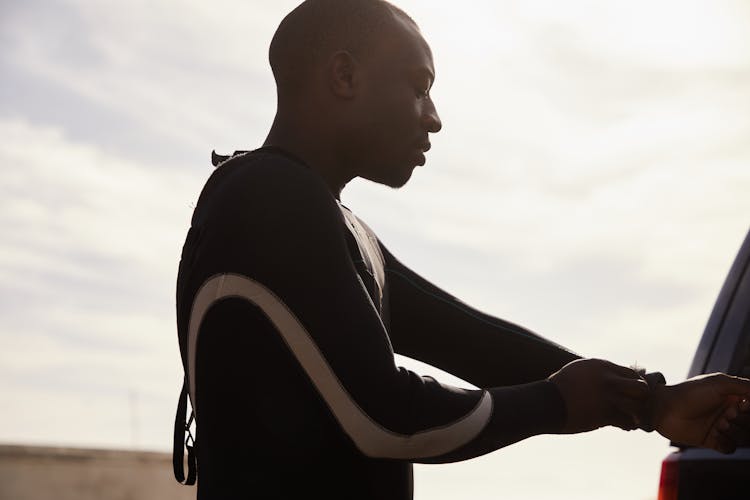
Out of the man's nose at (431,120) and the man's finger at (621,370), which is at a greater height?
the man's nose at (431,120)

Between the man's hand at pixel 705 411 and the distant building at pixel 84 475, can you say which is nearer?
the man's hand at pixel 705 411

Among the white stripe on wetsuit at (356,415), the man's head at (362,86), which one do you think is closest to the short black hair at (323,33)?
the man's head at (362,86)

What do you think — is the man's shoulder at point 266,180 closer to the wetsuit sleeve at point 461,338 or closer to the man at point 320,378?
the man at point 320,378

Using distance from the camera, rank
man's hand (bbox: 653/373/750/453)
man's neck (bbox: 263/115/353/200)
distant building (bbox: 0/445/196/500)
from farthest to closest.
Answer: distant building (bbox: 0/445/196/500) → man's neck (bbox: 263/115/353/200) → man's hand (bbox: 653/373/750/453)

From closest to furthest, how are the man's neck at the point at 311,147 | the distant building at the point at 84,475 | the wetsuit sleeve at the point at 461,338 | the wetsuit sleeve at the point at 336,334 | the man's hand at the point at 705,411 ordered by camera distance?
the wetsuit sleeve at the point at 336,334 < the man's hand at the point at 705,411 < the man's neck at the point at 311,147 < the wetsuit sleeve at the point at 461,338 < the distant building at the point at 84,475

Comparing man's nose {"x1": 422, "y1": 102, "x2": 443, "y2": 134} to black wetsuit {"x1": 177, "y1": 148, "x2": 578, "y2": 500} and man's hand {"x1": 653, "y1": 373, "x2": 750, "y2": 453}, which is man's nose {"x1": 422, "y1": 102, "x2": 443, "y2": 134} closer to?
black wetsuit {"x1": 177, "y1": 148, "x2": 578, "y2": 500}

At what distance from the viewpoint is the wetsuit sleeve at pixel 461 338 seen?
310 cm

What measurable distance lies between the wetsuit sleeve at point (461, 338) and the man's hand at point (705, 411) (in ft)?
1.81

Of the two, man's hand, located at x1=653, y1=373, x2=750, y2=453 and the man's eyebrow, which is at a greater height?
the man's eyebrow

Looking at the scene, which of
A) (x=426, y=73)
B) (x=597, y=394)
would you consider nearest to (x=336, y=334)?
(x=597, y=394)

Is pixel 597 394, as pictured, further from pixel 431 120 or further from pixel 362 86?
pixel 362 86

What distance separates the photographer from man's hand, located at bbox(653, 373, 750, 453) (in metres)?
2.55

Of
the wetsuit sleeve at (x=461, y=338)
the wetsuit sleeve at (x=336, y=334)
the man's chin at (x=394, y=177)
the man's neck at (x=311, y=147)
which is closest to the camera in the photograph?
the wetsuit sleeve at (x=336, y=334)

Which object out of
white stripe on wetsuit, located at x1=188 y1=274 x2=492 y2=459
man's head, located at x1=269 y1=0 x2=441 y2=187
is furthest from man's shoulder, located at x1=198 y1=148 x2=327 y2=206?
man's head, located at x1=269 y1=0 x2=441 y2=187
